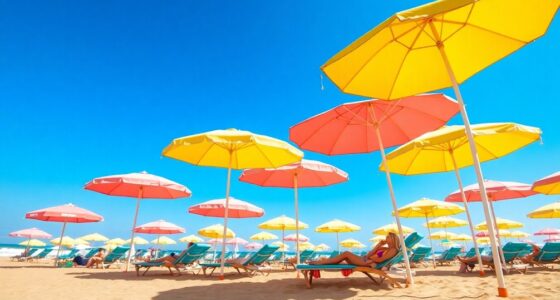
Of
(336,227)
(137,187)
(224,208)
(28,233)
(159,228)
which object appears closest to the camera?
(137,187)

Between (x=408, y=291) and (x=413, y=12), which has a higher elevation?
(x=413, y=12)

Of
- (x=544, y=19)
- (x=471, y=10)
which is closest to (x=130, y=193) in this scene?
(x=471, y=10)

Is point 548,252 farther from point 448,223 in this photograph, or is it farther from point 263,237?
point 263,237

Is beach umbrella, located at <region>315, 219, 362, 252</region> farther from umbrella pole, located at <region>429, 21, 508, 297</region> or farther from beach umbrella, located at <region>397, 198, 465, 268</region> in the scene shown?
umbrella pole, located at <region>429, 21, 508, 297</region>

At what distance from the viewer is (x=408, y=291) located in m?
4.21

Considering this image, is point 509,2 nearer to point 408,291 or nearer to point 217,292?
point 408,291

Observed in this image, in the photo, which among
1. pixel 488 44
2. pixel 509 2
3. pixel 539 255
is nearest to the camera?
pixel 509 2

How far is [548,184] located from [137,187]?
40.5 ft

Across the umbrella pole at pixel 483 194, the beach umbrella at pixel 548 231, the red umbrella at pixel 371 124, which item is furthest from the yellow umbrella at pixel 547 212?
the beach umbrella at pixel 548 231

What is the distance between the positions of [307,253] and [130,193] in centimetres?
803

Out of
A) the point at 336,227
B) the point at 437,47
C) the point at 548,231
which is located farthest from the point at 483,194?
the point at 548,231

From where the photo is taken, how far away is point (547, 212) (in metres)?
12.0

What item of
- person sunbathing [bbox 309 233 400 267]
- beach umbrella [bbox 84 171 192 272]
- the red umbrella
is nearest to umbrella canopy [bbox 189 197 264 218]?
beach umbrella [bbox 84 171 192 272]

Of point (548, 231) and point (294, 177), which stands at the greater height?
point (294, 177)
